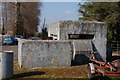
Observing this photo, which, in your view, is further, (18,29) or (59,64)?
(18,29)

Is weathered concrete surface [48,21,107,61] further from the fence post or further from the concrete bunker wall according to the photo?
the fence post

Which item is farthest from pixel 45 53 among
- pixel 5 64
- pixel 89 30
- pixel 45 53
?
pixel 89 30

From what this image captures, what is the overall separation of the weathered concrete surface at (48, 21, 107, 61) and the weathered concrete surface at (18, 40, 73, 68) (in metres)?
1.06

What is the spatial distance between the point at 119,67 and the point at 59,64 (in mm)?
2726

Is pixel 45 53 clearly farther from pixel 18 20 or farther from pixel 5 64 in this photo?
pixel 18 20

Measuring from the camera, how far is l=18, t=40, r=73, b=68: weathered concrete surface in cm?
825

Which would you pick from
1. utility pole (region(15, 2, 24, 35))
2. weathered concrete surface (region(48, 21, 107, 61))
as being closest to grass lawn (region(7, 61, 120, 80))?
weathered concrete surface (region(48, 21, 107, 61))

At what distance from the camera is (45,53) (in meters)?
8.35

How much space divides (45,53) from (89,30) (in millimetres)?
2833

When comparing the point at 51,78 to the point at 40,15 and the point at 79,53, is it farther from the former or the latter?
the point at 40,15

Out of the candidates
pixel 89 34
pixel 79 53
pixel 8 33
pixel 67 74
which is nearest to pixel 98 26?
pixel 89 34

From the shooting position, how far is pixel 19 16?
112 feet

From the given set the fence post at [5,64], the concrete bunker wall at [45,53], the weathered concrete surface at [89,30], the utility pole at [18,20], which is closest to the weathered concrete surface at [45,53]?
the concrete bunker wall at [45,53]

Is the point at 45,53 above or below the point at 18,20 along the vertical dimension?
below
